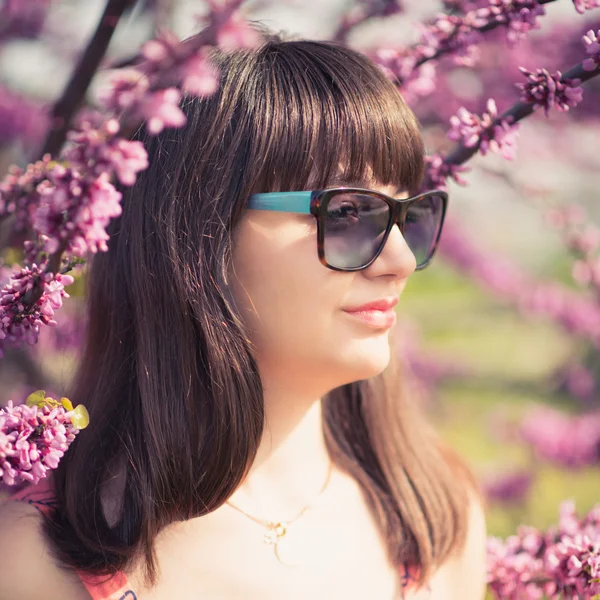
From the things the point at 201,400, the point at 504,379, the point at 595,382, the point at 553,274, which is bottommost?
the point at 553,274

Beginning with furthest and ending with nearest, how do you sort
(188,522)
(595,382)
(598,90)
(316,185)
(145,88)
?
1. (595,382)
2. (598,90)
3. (188,522)
4. (316,185)
5. (145,88)

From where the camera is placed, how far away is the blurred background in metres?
2.07

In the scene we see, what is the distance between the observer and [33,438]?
40.4 inches

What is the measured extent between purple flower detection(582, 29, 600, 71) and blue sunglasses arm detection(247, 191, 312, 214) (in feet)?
1.65

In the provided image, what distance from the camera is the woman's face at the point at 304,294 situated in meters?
1.27

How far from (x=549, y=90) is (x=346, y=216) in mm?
406

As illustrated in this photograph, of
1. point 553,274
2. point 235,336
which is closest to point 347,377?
point 235,336

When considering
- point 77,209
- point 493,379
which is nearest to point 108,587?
point 77,209

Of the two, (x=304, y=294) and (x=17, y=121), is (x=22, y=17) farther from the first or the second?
(x=304, y=294)

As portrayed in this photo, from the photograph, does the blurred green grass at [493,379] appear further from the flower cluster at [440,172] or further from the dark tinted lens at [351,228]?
the dark tinted lens at [351,228]

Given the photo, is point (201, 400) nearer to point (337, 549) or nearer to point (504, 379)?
point (337, 549)

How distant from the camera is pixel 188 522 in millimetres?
1369

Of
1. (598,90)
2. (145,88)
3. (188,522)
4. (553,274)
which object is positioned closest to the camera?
(145,88)

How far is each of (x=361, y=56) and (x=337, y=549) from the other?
0.99 m
